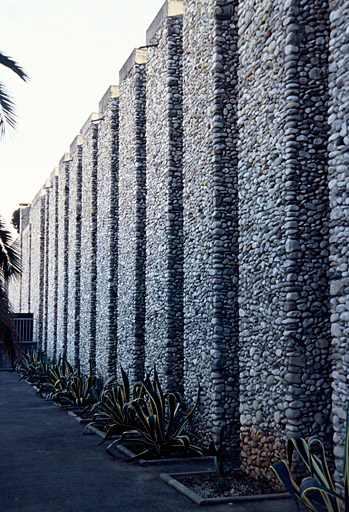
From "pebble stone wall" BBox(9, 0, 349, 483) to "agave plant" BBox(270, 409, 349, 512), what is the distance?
1.29 ft

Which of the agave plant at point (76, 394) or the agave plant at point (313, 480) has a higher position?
the agave plant at point (313, 480)

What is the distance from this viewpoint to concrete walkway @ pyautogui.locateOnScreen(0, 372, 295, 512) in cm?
783

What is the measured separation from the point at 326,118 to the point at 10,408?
40.4ft

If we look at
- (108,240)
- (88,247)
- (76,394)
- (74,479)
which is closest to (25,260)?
(88,247)

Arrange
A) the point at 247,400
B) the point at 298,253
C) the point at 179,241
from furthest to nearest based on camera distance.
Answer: the point at 179,241 < the point at 247,400 < the point at 298,253

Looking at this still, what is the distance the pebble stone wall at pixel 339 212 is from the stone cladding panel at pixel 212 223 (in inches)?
128

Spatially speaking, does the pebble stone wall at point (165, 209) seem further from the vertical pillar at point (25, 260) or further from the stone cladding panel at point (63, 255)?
the vertical pillar at point (25, 260)

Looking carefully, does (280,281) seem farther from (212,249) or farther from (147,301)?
(147,301)

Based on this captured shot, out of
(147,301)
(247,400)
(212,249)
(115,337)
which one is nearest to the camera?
(247,400)

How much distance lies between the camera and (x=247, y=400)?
9.63m

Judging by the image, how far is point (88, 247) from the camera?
22.3 m

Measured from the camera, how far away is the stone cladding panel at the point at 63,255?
26.7 m

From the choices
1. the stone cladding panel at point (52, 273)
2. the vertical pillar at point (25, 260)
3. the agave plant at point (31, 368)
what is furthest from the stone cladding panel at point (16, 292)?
the agave plant at point (31, 368)

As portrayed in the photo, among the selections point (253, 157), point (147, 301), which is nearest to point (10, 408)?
point (147, 301)
